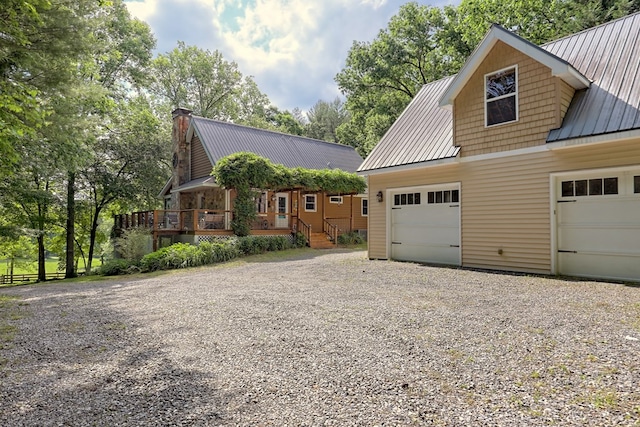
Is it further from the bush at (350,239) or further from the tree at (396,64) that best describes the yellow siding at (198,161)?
the tree at (396,64)

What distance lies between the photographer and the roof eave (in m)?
8.20

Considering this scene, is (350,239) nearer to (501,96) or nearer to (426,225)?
(426,225)

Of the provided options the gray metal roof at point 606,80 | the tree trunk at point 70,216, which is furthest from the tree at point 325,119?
the gray metal roof at point 606,80

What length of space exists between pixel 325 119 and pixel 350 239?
950 inches

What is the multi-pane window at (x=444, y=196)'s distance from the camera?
34.3ft

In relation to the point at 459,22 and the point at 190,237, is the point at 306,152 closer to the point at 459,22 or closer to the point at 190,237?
the point at 190,237

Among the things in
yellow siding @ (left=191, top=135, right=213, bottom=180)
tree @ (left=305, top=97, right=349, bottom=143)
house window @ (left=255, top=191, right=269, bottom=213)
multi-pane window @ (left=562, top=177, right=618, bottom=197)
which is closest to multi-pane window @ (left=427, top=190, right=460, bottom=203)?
multi-pane window @ (left=562, top=177, right=618, bottom=197)

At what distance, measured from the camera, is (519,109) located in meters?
9.00

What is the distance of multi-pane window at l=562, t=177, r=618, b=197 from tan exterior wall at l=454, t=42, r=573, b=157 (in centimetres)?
116

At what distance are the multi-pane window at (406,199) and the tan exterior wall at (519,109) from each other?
6.56ft

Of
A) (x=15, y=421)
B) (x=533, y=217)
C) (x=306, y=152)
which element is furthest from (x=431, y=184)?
(x=306, y=152)

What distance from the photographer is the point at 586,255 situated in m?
8.09

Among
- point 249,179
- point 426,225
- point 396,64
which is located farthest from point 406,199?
point 396,64

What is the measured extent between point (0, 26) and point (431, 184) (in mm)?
10189
